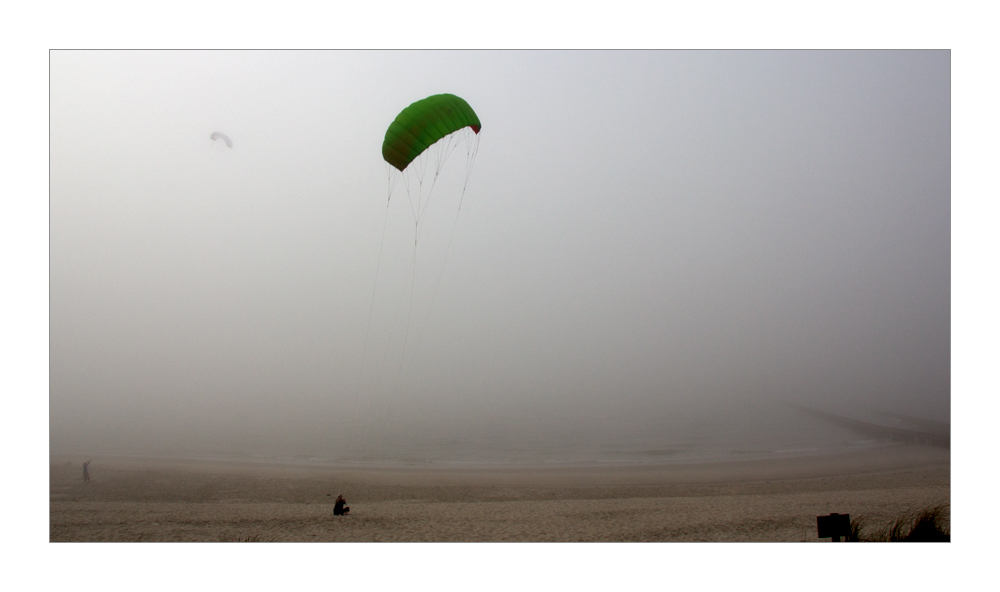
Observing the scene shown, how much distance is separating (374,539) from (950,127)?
26.8 ft

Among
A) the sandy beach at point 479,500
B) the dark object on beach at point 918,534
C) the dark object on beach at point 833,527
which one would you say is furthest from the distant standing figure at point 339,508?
the dark object on beach at point 918,534

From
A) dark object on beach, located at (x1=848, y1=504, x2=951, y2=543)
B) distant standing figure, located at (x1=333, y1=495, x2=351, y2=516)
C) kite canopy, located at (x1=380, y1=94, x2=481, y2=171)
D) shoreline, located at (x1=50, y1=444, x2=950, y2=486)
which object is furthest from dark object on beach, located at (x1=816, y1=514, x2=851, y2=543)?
distant standing figure, located at (x1=333, y1=495, x2=351, y2=516)

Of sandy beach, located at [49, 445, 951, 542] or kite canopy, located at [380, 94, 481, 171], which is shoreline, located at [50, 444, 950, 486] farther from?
kite canopy, located at [380, 94, 481, 171]

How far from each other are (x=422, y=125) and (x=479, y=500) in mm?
5753

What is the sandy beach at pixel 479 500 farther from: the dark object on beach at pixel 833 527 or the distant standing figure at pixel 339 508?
the dark object on beach at pixel 833 527

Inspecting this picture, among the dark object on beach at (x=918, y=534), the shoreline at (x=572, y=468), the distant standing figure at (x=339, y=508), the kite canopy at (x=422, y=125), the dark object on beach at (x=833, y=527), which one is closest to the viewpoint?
the dark object on beach at (x=833, y=527)

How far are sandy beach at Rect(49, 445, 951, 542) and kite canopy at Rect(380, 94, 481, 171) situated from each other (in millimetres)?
4783

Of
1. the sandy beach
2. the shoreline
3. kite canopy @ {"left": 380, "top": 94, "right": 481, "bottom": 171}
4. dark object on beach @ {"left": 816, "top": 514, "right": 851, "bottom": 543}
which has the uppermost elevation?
kite canopy @ {"left": 380, "top": 94, "right": 481, "bottom": 171}

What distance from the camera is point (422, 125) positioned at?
19.5 feet

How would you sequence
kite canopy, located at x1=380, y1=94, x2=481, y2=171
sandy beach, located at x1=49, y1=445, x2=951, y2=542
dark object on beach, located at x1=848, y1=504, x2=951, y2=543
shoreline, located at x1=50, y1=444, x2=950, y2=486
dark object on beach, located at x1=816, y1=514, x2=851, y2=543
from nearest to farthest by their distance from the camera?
dark object on beach, located at x1=816, y1=514, x2=851, y2=543
dark object on beach, located at x1=848, y1=504, x2=951, y2=543
kite canopy, located at x1=380, y1=94, x2=481, y2=171
sandy beach, located at x1=49, y1=445, x2=951, y2=542
shoreline, located at x1=50, y1=444, x2=950, y2=486

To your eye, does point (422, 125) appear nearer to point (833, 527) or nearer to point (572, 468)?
point (833, 527)

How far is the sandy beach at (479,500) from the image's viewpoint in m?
6.61

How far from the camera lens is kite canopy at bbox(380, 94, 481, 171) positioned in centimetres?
591

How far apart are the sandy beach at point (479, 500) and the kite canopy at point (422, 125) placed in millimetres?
4783
